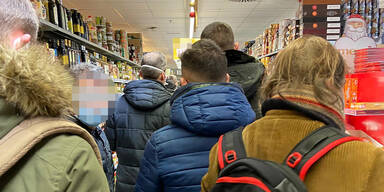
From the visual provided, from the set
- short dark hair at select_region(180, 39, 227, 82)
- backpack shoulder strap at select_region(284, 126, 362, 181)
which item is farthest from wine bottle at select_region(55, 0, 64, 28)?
backpack shoulder strap at select_region(284, 126, 362, 181)

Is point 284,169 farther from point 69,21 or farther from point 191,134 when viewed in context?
point 69,21

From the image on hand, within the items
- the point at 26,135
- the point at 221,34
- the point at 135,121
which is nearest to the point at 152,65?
the point at 135,121

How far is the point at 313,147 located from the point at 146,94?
5.10 feet

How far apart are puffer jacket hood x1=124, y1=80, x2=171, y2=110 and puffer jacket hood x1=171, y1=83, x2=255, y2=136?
77 centimetres

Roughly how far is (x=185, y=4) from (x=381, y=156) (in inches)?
271

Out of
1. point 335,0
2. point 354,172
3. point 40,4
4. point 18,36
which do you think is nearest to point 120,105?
point 40,4

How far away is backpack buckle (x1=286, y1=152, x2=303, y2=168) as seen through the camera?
68cm

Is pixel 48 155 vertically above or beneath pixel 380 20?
beneath

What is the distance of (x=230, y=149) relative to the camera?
2.69ft

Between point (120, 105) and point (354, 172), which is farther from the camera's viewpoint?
point (120, 105)

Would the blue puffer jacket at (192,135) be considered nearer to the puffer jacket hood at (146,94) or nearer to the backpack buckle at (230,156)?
the backpack buckle at (230,156)

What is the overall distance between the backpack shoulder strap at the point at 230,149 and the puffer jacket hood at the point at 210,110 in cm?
30

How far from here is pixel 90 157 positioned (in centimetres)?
62

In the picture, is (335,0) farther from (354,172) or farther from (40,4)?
(40,4)
